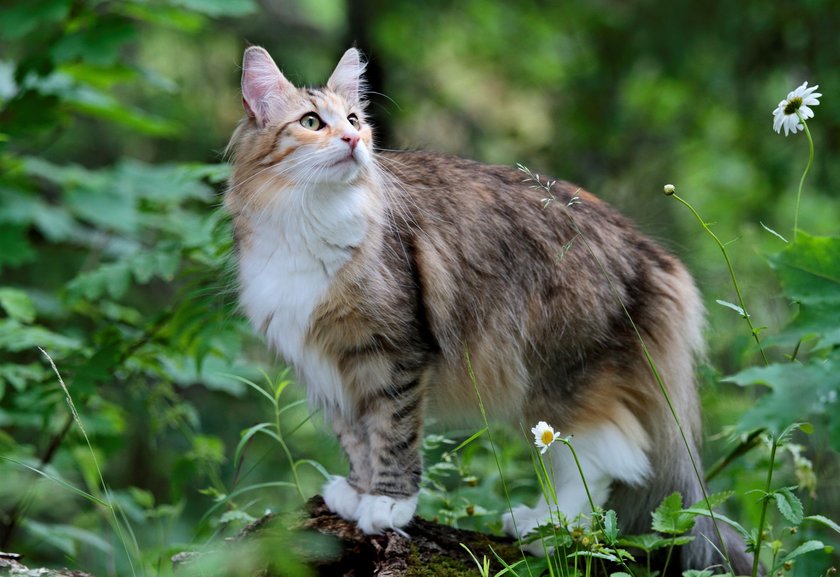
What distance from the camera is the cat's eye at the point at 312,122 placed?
3.08m

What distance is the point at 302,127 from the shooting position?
3.07m

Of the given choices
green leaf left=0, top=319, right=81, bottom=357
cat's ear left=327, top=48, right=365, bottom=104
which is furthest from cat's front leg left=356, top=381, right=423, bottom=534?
green leaf left=0, top=319, right=81, bottom=357

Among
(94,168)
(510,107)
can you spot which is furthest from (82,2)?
(510,107)

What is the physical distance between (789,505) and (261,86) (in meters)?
2.10

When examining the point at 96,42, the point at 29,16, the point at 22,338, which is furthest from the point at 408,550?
the point at 29,16

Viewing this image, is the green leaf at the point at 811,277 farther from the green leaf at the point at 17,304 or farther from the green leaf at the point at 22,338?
the green leaf at the point at 17,304

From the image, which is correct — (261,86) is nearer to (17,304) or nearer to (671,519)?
(17,304)

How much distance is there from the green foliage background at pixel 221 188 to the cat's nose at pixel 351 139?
0.85 metres

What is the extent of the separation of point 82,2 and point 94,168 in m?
3.73

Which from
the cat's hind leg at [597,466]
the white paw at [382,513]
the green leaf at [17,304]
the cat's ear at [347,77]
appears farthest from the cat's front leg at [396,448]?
the green leaf at [17,304]

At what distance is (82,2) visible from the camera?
418 centimetres

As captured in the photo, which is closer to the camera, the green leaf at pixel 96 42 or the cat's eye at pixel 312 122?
the cat's eye at pixel 312 122

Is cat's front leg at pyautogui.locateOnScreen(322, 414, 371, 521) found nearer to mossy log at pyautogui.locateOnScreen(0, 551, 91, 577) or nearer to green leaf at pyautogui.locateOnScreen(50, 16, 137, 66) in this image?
mossy log at pyautogui.locateOnScreen(0, 551, 91, 577)

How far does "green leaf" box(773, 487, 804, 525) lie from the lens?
228cm
